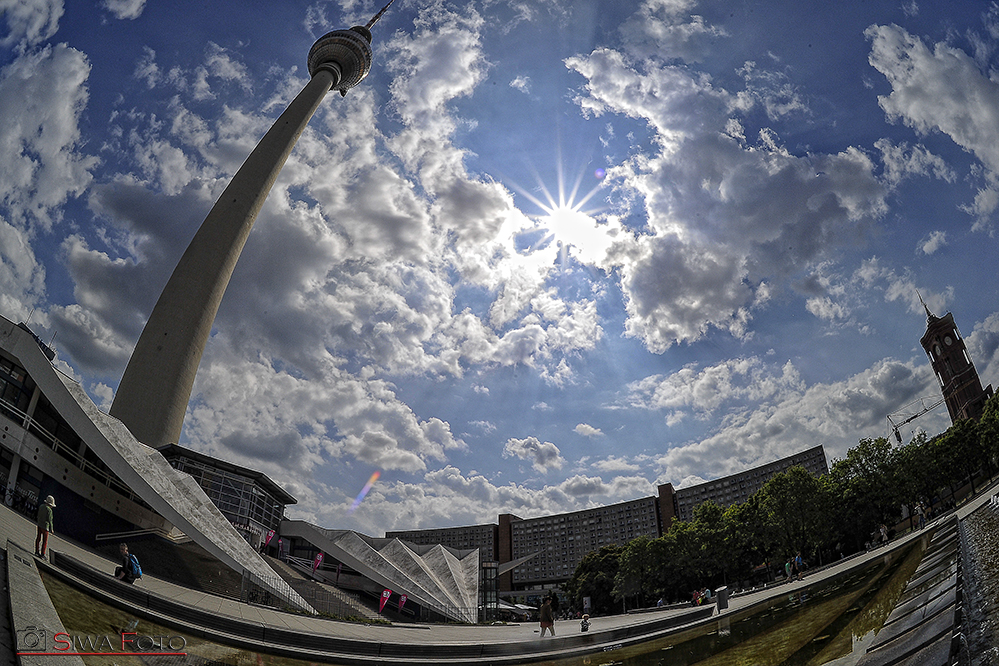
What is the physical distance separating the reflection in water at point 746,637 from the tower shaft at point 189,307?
100 ft

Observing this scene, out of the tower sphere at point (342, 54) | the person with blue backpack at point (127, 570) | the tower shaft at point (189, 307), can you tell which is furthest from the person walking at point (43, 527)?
the tower sphere at point (342, 54)

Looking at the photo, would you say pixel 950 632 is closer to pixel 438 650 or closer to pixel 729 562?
pixel 438 650

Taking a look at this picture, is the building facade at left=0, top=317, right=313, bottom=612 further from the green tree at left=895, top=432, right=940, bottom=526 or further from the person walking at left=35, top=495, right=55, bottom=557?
the green tree at left=895, top=432, right=940, bottom=526

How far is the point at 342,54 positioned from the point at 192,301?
38.7m

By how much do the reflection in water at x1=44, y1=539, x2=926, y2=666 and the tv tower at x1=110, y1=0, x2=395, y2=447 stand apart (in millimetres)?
30426

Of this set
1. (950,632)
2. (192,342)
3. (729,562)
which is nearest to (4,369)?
(192,342)

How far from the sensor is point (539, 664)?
987 centimetres

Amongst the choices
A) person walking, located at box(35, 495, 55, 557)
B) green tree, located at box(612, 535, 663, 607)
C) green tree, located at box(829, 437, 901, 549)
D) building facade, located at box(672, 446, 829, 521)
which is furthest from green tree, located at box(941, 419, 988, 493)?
person walking, located at box(35, 495, 55, 557)

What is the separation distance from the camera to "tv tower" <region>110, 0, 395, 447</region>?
34.2 meters

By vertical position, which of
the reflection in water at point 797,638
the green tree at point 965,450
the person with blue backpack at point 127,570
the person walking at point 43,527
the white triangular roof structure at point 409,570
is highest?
the green tree at point 965,450

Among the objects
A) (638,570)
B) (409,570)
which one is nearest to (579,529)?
(638,570)

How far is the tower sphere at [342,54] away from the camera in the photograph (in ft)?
196

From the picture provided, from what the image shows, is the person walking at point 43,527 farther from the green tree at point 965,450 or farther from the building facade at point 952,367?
the building facade at point 952,367

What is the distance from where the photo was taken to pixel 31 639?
4.66 metres
